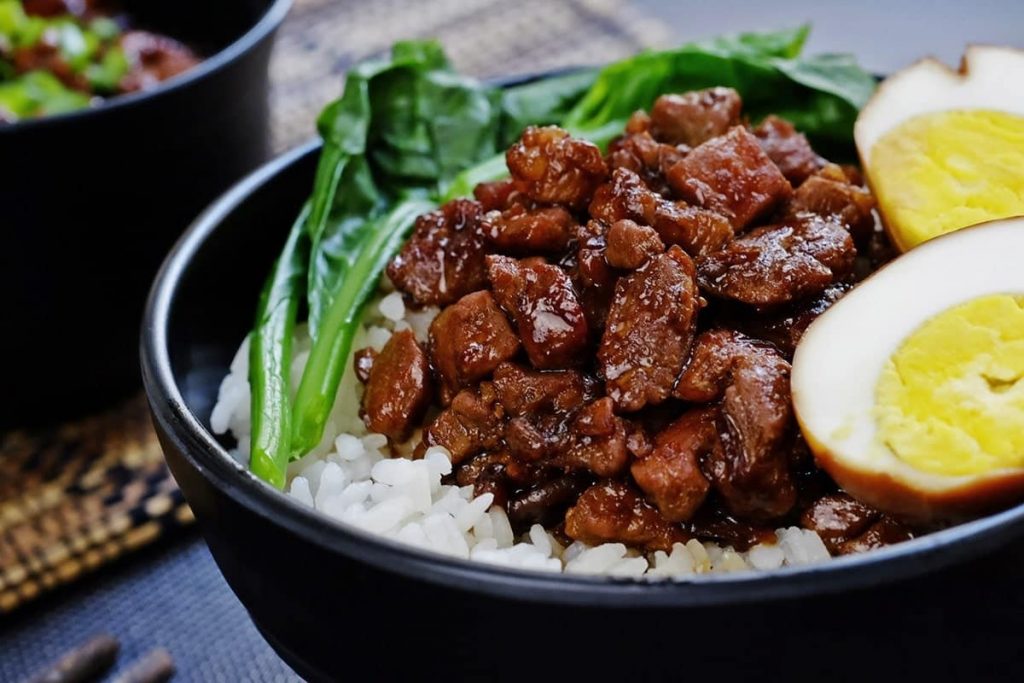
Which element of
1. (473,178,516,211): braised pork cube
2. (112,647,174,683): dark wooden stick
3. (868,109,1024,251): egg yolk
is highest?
(868,109,1024,251): egg yolk

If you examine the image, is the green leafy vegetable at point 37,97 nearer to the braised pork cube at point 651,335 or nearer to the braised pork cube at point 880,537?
the braised pork cube at point 651,335

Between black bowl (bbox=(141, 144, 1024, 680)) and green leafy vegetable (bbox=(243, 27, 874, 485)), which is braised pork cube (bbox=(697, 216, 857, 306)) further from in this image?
green leafy vegetable (bbox=(243, 27, 874, 485))

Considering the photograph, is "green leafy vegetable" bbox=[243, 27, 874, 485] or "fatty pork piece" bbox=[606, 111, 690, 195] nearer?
"fatty pork piece" bbox=[606, 111, 690, 195]

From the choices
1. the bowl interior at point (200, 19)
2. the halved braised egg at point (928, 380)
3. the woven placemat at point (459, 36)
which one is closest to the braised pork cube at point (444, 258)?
the halved braised egg at point (928, 380)

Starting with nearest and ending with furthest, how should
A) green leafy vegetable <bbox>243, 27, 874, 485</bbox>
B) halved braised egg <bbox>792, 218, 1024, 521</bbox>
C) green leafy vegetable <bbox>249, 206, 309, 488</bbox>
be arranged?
halved braised egg <bbox>792, 218, 1024, 521</bbox> → green leafy vegetable <bbox>249, 206, 309, 488</bbox> → green leafy vegetable <bbox>243, 27, 874, 485</bbox>

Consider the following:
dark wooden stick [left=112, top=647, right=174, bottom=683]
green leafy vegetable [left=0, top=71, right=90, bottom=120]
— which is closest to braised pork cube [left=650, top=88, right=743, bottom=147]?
dark wooden stick [left=112, top=647, right=174, bottom=683]

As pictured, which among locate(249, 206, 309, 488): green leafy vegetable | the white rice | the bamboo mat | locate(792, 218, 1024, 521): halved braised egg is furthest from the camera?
the bamboo mat

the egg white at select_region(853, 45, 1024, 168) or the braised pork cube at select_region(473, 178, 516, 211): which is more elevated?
the egg white at select_region(853, 45, 1024, 168)

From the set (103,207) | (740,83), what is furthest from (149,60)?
(740,83)
